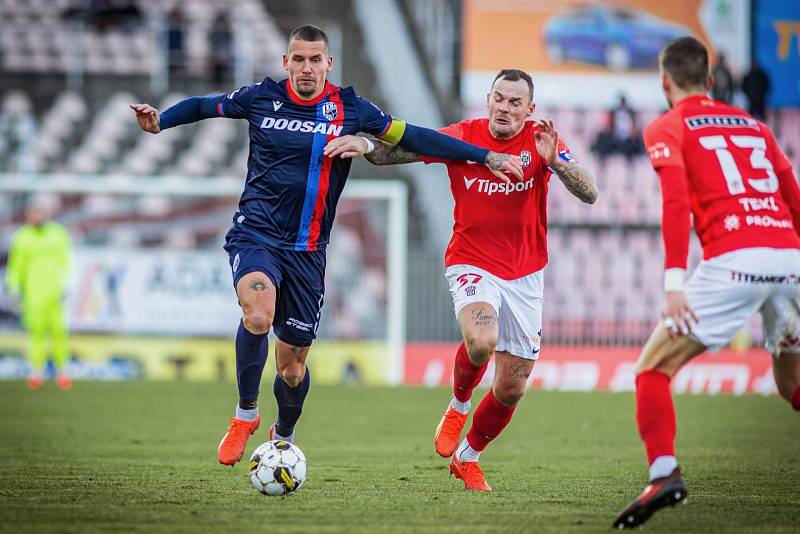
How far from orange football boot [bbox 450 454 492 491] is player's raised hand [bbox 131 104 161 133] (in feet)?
9.15

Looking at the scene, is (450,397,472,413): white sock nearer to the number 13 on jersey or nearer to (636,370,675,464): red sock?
(636,370,675,464): red sock

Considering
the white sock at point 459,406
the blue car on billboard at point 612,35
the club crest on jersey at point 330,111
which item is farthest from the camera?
the blue car on billboard at point 612,35

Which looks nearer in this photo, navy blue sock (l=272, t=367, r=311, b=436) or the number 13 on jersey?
the number 13 on jersey

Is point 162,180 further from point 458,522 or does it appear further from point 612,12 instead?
point 458,522

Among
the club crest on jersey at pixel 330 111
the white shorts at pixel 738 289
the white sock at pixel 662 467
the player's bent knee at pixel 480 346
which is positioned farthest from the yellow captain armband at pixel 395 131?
the white sock at pixel 662 467

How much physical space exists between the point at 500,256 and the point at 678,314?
7.55 ft

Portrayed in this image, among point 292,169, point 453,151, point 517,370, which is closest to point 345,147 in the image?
point 292,169

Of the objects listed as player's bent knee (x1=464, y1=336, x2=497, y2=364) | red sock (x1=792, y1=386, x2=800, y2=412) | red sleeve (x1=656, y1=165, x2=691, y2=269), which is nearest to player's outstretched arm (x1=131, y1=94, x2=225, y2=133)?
player's bent knee (x1=464, y1=336, x2=497, y2=364)

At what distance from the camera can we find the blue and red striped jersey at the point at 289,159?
7.16 meters

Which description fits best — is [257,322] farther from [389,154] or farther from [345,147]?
[389,154]

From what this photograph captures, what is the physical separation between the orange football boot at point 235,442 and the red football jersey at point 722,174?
2.86 meters

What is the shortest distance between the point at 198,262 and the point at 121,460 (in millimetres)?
11509

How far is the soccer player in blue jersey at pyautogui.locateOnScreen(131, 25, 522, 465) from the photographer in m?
7.07

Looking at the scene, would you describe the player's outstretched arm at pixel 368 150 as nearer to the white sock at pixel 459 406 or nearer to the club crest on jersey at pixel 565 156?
the club crest on jersey at pixel 565 156
